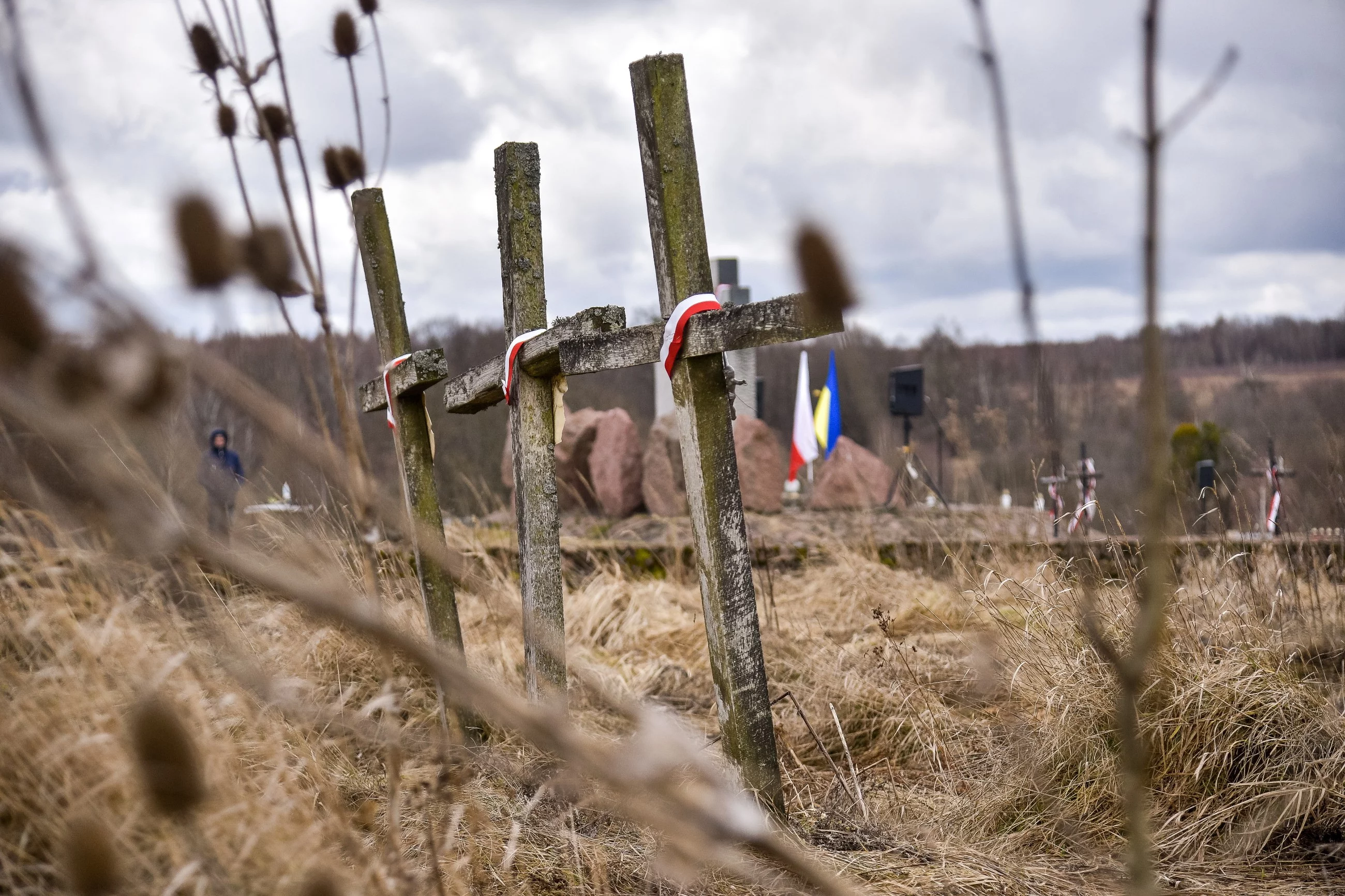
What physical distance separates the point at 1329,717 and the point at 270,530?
3580 millimetres

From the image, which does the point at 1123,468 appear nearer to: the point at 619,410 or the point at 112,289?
the point at 619,410

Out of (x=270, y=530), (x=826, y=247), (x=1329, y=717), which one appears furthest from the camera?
(x=270, y=530)

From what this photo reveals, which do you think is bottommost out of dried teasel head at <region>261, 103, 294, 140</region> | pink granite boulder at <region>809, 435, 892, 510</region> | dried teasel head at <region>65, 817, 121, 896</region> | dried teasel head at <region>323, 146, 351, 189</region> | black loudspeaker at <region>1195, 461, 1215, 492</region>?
black loudspeaker at <region>1195, 461, 1215, 492</region>

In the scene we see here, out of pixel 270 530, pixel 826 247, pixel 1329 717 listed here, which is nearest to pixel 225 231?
pixel 826 247

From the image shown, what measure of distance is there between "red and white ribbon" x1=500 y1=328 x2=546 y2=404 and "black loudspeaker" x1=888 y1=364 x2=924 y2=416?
10368mm

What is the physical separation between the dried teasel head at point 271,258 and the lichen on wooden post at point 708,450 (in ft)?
4.71

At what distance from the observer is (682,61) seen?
2377mm

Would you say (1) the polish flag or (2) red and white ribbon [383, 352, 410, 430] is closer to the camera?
(2) red and white ribbon [383, 352, 410, 430]

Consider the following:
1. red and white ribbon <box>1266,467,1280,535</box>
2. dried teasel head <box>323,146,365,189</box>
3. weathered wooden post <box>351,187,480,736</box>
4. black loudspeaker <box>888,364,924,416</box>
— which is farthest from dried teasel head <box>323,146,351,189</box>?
black loudspeaker <box>888,364,924,416</box>

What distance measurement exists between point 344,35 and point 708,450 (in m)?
1.17

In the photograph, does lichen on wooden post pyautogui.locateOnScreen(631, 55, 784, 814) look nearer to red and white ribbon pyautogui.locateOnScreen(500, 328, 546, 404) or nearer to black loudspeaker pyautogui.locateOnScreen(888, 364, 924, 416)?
red and white ribbon pyautogui.locateOnScreen(500, 328, 546, 404)

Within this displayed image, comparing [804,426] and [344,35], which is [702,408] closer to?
[344,35]

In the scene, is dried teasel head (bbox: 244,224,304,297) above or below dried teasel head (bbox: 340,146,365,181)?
below

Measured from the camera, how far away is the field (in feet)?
4.73
